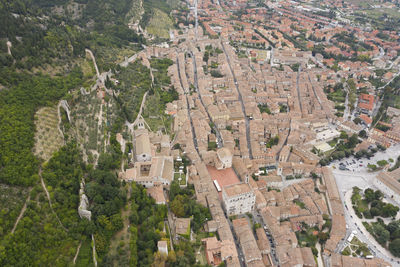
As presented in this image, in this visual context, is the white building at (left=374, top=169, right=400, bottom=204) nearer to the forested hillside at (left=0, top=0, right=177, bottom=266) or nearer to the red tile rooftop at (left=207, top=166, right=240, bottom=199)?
the red tile rooftop at (left=207, top=166, right=240, bottom=199)

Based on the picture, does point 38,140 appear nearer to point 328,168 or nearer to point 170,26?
point 328,168

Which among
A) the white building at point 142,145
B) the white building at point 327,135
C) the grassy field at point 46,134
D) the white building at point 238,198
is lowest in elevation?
the white building at point 327,135

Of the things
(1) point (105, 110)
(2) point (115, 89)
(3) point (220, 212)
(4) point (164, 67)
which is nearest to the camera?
(3) point (220, 212)

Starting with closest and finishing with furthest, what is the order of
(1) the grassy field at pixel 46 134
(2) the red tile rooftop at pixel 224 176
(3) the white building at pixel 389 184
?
1. (1) the grassy field at pixel 46 134
2. (2) the red tile rooftop at pixel 224 176
3. (3) the white building at pixel 389 184

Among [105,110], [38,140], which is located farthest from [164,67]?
[38,140]

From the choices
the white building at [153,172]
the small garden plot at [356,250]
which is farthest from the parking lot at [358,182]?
the white building at [153,172]

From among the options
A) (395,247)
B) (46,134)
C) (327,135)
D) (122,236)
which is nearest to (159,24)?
(327,135)

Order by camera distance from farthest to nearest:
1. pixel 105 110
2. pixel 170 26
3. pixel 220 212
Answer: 1. pixel 170 26
2. pixel 105 110
3. pixel 220 212

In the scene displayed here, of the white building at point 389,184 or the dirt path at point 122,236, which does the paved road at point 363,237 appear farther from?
the dirt path at point 122,236
